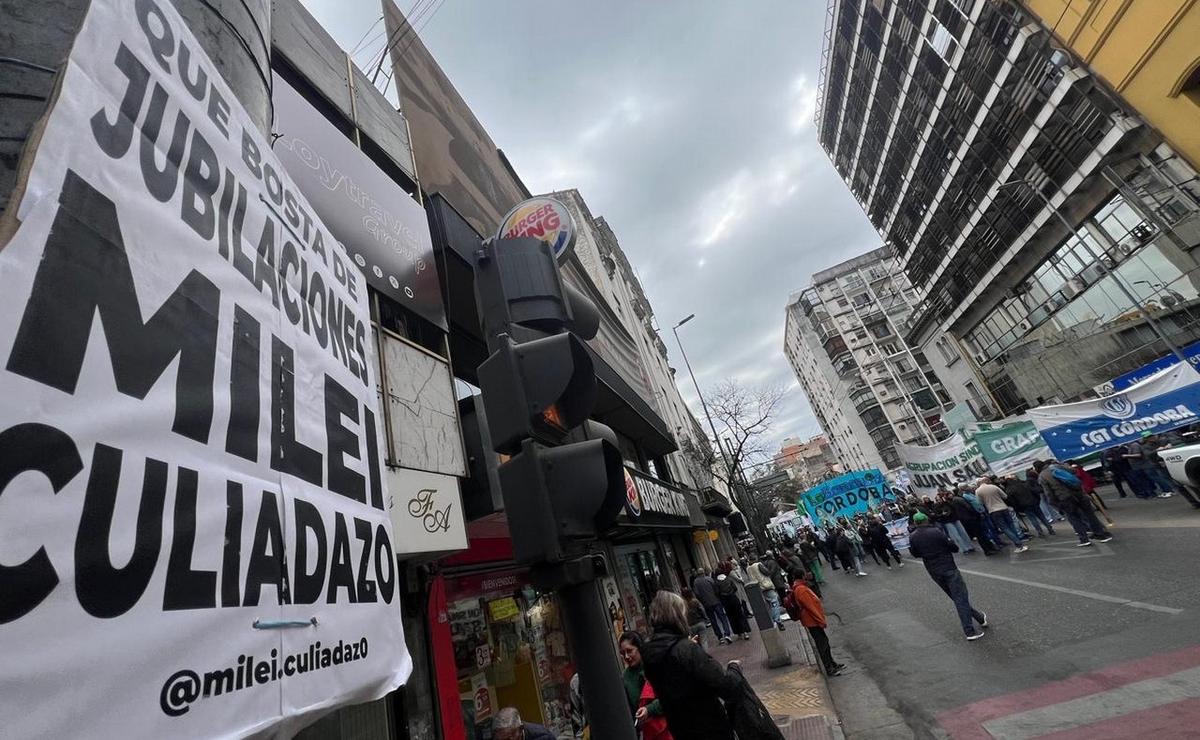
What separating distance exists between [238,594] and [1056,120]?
31772 mm

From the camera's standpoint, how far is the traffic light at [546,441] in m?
1.93

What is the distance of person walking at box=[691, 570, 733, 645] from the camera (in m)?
11.7

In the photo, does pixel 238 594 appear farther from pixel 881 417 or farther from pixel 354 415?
pixel 881 417

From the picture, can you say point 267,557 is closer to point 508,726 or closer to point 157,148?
point 157,148

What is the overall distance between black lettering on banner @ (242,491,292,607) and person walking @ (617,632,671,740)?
2519 millimetres

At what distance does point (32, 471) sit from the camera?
840 millimetres

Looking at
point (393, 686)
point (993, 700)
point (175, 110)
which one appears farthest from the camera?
point (993, 700)

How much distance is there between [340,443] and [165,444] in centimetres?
81

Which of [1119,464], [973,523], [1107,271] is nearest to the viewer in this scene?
[973,523]

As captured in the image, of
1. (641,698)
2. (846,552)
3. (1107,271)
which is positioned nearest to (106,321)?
(641,698)

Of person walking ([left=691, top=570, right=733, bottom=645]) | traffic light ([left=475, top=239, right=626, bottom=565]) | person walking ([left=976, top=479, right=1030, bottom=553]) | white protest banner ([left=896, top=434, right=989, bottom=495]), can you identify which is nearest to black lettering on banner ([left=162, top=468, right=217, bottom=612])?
traffic light ([left=475, top=239, right=626, bottom=565])

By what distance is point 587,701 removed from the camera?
187 cm

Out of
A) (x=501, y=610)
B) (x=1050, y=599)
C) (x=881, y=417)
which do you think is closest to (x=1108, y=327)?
(x=1050, y=599)

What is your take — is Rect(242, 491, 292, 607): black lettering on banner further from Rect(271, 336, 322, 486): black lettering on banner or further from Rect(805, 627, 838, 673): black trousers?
Rect(805, 627, 838, 673): black trousers
